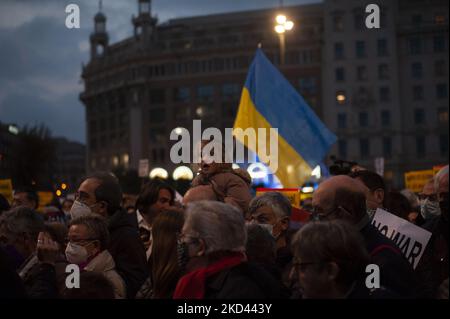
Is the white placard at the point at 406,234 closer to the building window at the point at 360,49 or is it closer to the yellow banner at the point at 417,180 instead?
the yellow banner at the point at 417,180

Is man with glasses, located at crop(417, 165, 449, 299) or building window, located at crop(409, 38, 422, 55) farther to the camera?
building window, located at crop(409, 38, 422, 55)

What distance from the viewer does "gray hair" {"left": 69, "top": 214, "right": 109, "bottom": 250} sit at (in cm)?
558

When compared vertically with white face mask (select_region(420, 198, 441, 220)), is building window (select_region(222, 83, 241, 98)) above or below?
above

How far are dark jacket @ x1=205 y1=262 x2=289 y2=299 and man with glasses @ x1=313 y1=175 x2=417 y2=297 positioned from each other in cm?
71

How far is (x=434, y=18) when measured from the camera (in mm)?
83562

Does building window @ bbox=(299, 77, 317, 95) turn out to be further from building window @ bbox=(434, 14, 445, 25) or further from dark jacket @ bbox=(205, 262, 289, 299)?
dark jacket @ bbox=(205, 262, 289, 299)

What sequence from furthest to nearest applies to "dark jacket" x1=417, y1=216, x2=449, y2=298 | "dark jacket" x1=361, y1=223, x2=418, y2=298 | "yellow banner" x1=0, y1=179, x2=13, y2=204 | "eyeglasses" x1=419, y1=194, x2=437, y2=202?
"yellow banner" x1=0, y1=179, x2=13, y2=204 → "eyeglasses" x1=419, y1=194, x2=437, y2=202 → "dark jacket" x1=417, y1=216, x2=449, y2=298 → "dark jacket" x1=361, y1=223, x2=418, y2=298

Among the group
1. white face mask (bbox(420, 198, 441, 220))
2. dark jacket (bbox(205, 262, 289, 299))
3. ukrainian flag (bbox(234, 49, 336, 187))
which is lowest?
dark jacket (bbox(205, 262, 289, 299))

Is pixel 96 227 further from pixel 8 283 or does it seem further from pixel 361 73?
pixel 361 73

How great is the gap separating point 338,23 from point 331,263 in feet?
265

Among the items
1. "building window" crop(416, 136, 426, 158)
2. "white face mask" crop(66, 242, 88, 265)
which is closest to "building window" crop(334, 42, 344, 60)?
"building window" crop(416, 136, 426, 158)

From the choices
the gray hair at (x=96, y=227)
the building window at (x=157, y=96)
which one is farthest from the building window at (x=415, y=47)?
the gray hair at (x=96, y=227)
